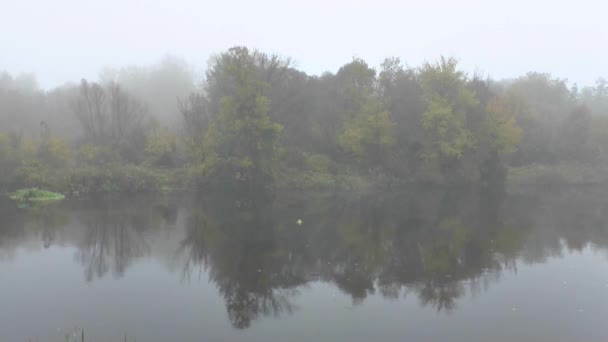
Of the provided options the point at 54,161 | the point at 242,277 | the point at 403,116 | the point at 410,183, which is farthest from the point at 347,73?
the point at 242,277

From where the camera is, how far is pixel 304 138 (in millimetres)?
40250

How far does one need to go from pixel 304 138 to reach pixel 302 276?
2994 centimetres

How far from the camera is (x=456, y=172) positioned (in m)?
38.0

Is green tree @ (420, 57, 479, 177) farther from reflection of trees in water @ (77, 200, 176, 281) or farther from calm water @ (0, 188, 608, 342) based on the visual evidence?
reflection of trees in water @ (77, 200, 176, 281)

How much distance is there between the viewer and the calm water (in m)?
7.77

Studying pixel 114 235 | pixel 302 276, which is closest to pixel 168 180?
pixel 114 235

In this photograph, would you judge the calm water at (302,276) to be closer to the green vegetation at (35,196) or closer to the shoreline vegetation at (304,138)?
the green vegetation at (35,196)

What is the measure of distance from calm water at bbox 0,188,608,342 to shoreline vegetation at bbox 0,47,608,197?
1077cm

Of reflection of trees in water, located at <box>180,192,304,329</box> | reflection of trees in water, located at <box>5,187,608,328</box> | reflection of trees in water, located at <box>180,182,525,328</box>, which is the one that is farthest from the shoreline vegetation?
reflection of trees in water, located at <box>180,192,304,329</box>

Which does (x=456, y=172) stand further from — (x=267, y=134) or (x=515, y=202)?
(x=267, y=134)

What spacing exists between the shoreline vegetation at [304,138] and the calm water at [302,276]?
10773 millimetres

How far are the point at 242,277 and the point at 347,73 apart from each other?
1332 inches

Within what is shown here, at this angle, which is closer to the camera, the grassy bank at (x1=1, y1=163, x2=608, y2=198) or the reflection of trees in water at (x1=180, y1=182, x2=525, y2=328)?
the reflection of trees in water at (x1=180, y1=182, x2=525, y2=328)

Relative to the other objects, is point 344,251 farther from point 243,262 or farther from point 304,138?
point 304,138
